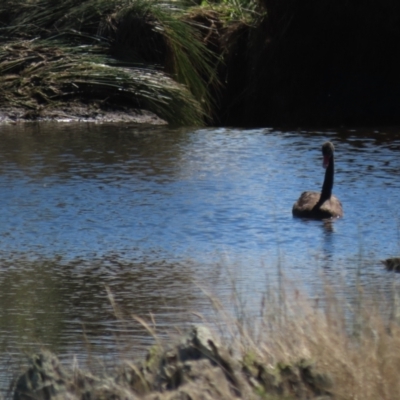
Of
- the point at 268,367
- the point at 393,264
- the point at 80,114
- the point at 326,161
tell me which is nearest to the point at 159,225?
the point at 326,161

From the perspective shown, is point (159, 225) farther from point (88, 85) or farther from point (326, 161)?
point (88, 85)

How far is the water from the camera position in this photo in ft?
22.8

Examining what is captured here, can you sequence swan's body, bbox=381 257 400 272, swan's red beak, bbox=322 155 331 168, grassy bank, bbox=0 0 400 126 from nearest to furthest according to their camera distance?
swan's body, bbox=381 257 400 272 → swan's red beak, bbox=322 155 331 168 → grassy bank, bbox=0 0 400 126

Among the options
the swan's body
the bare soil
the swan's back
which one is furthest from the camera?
the bare soil

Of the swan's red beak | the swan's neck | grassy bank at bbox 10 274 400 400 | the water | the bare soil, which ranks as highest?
grassy bank at bbox 10 274 400 400

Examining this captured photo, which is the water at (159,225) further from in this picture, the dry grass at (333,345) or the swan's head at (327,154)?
the dry grass at (333,345)

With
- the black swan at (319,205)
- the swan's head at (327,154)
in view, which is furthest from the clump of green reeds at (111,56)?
the black swan at (319,205)

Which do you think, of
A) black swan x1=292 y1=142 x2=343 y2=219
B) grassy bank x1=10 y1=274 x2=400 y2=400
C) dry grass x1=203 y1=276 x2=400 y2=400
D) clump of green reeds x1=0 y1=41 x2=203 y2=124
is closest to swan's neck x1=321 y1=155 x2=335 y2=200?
black swan x1=292 y1=142 x2=343 y2=219

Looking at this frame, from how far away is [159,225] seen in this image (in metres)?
9.73

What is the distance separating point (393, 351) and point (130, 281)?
3767mm

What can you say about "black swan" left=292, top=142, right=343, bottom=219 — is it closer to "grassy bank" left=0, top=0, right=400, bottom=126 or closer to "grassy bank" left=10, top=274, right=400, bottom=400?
"grassy bank" left=10, top=274, right=400, bottom=400

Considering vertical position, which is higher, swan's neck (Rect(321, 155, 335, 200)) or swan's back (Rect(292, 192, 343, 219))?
swan's neck (Rect(321, 155, 335, 200))

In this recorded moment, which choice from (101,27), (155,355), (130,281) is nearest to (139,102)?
(101,27)

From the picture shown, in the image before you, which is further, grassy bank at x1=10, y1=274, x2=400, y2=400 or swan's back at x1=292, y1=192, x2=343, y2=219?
swan's back at x1=292, y1=192, x2=343, y2=219
